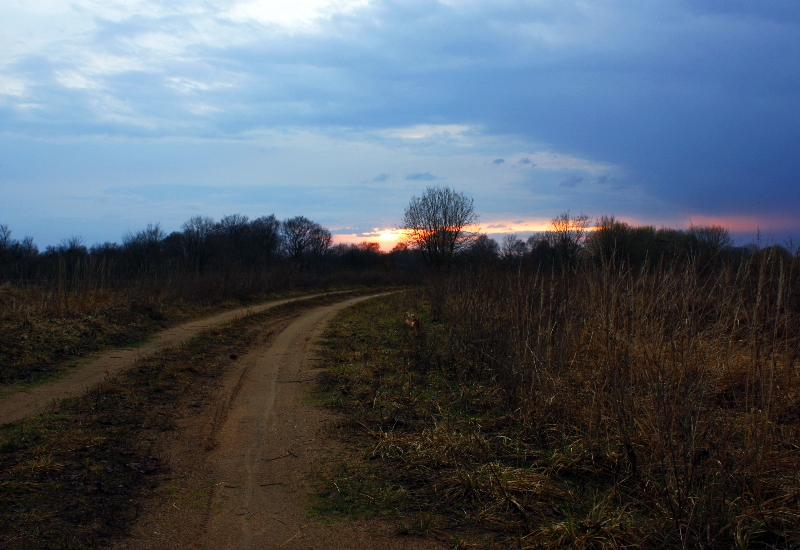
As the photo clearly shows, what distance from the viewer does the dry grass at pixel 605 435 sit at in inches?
148

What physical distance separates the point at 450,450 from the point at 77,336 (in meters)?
9.43

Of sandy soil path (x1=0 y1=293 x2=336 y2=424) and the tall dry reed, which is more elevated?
the tall dry reed

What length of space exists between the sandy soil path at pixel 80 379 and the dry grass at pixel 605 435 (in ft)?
12.6

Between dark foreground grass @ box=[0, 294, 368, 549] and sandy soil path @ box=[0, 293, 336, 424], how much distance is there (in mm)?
341

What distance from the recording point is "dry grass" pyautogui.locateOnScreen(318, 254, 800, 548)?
3.75 meters

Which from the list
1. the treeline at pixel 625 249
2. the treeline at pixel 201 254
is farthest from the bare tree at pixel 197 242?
the treeline at pixel 625 249

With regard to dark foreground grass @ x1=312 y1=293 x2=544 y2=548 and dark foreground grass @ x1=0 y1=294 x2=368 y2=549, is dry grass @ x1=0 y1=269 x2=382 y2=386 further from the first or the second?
dark foreground grass @ x1=312 y1=293 x2=544 y2=548

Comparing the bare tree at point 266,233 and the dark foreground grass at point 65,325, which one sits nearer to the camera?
the dark foreground grass at point 65,325

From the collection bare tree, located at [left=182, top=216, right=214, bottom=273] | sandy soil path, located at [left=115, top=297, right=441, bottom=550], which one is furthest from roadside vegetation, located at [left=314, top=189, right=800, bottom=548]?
bare tree, located at [left=182, top=216, right=214, bottom=273]


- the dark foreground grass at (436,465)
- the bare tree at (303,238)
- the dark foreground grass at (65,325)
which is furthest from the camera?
the bare tree at (303,238)

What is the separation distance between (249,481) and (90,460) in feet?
5.40

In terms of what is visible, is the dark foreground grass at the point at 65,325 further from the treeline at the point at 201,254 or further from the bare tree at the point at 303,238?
the bare tree at the point at 303,238

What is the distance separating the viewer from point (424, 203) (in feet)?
142

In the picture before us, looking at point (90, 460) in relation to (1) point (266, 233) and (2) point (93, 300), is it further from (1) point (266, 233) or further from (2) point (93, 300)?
(1) point (266, 233)
